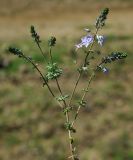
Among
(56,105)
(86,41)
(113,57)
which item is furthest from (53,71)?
(56,105)

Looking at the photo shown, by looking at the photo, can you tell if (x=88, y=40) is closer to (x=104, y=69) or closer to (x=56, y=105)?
(x=104, y=69)

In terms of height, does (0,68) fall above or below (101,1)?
below

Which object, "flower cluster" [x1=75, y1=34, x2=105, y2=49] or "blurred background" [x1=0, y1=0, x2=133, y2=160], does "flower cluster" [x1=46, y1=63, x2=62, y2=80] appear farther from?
"blurred background" [x1=0, y1=0, x2=133, y2=160]

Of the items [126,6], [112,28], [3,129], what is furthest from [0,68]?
[126,6]

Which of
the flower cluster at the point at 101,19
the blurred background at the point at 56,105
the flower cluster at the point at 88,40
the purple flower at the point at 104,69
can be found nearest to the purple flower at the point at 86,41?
the flower cluster at the point at 88,40

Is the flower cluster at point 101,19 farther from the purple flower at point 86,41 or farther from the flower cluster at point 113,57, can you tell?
the flower cluster at point 113,57

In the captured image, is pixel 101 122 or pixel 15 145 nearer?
pixel 15 145

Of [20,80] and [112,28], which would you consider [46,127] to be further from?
[112,28]

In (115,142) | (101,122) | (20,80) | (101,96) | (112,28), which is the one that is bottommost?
(115,142)
